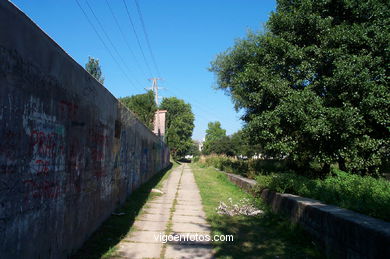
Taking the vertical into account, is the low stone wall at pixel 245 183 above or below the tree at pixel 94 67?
below

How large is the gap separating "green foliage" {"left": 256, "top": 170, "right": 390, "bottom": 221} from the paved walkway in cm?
211

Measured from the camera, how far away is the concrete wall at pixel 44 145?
8.48 ft

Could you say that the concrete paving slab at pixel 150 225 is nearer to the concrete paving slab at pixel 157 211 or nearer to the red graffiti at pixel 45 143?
the concrete paving slab at pixel 157 211

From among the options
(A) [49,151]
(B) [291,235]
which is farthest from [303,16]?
(A) [49,151]

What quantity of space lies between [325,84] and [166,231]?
23.0ft

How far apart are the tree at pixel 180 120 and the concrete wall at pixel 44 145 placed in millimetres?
52658

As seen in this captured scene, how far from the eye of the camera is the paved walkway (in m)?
4.58

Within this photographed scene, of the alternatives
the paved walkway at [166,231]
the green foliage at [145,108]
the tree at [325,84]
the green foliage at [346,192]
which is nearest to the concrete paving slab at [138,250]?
the paved walkway at [166,231]

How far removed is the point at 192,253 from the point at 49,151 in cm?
253

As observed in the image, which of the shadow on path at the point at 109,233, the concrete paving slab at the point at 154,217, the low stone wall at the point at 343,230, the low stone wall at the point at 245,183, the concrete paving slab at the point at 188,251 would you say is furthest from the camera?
the low stone wall at the point at 245,183

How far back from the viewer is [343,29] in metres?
10.1

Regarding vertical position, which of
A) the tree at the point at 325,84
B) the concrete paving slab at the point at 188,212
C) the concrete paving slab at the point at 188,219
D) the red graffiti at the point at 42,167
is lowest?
the concrete paving slab at the point at 188,219

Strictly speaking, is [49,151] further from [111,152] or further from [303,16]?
[303,16]

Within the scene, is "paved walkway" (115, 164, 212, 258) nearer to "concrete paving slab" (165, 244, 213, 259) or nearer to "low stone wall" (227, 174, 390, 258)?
"concrete paving slab" (165, 244, 213, 259)
